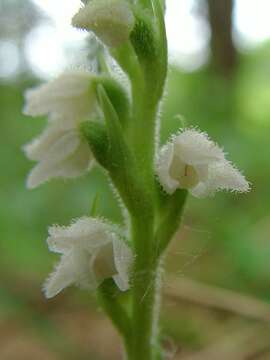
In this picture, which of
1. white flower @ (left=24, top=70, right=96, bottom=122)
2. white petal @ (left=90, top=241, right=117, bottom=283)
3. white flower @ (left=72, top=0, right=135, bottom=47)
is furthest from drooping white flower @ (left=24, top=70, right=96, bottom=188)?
white petal @ (left=90, top=241, right=117, bottom=283)

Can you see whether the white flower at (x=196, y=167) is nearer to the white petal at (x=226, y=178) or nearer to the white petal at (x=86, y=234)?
the white petal at (x=226, y=178)

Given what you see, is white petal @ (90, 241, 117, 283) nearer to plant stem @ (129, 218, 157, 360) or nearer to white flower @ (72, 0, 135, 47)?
plant stem @ (129, 218, 157, 360)

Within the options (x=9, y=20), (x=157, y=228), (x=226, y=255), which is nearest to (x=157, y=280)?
(x=157, y=228)

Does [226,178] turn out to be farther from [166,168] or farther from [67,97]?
[67,97]

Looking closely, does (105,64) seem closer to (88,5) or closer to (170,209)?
(88,5)

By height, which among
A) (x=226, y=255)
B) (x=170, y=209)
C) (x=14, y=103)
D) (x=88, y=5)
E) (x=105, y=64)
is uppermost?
(x=88, y=5)

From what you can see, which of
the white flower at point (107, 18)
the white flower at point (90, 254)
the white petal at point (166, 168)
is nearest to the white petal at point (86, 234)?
the white flower at point (90, 254)

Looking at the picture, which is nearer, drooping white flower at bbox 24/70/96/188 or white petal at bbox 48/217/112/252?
white petal at bbox 48/217/112/252
